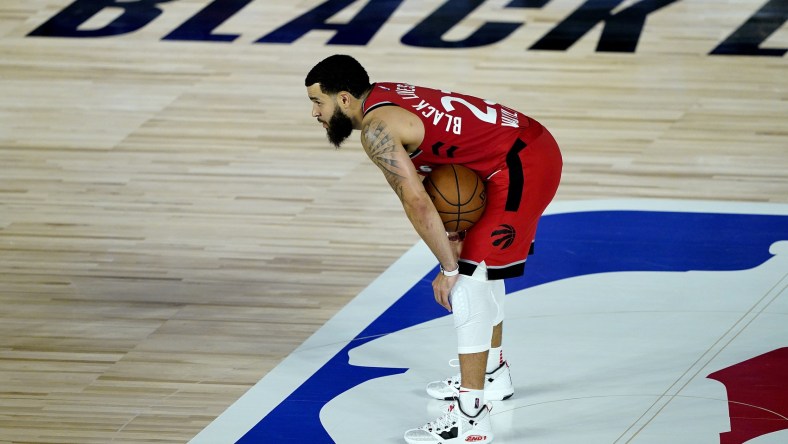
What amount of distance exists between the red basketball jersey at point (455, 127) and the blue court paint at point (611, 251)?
1.05 meters

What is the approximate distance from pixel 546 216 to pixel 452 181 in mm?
2499

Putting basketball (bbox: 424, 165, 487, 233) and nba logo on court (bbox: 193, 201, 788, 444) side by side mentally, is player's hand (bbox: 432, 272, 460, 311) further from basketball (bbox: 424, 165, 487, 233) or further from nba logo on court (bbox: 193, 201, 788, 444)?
nba logo on court (bbox: 193, 201, 788, 444)

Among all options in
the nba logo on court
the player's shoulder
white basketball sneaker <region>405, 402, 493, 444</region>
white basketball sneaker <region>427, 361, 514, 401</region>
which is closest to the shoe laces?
white basketball sneaker <region>405, 402, 493, 444</region>

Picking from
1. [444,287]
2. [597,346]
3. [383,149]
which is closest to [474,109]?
[383,149]

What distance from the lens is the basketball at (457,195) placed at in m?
4.42

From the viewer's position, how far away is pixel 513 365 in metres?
5.17

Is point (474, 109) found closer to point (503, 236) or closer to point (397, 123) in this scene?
point (397, 123)

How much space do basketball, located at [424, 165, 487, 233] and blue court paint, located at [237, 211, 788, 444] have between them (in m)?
0.91

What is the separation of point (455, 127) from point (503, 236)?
0.40 metres

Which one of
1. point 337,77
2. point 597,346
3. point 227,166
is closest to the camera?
point 337,77

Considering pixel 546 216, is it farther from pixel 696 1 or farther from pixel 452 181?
pixel 696 1

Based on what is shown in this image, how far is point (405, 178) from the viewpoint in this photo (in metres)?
4.23

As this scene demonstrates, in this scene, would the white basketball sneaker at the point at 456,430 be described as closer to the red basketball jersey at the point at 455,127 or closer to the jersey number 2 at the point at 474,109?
the red basketball jersey at the point at 455,127

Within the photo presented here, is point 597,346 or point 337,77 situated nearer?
point 337,77
